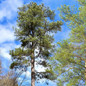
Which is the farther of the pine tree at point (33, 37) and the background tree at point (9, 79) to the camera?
the pine tree at point (33, 37)

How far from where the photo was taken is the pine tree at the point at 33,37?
16156 millimetres

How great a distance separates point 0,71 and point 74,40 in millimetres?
6604

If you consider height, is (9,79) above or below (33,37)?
below

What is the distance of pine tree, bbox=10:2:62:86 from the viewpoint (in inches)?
636

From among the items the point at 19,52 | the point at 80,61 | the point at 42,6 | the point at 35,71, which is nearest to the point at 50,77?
the point at 35,71

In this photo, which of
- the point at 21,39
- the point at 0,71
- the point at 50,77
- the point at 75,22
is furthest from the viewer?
the point at 21,39

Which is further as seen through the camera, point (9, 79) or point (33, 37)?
point (33, 37)

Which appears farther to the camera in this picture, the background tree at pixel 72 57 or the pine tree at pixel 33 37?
the pine tree at pixel 33 37

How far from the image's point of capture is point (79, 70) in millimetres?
9891

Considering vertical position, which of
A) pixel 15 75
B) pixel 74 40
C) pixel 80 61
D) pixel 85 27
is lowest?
pixel 15 75

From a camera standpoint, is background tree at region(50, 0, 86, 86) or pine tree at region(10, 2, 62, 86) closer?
background tree at region(50, 0, 86, 86)

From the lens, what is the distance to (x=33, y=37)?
16.6 metres

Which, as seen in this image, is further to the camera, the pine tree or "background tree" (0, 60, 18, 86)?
the pine tree

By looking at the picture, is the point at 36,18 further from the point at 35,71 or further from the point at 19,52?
the point at 35,71
